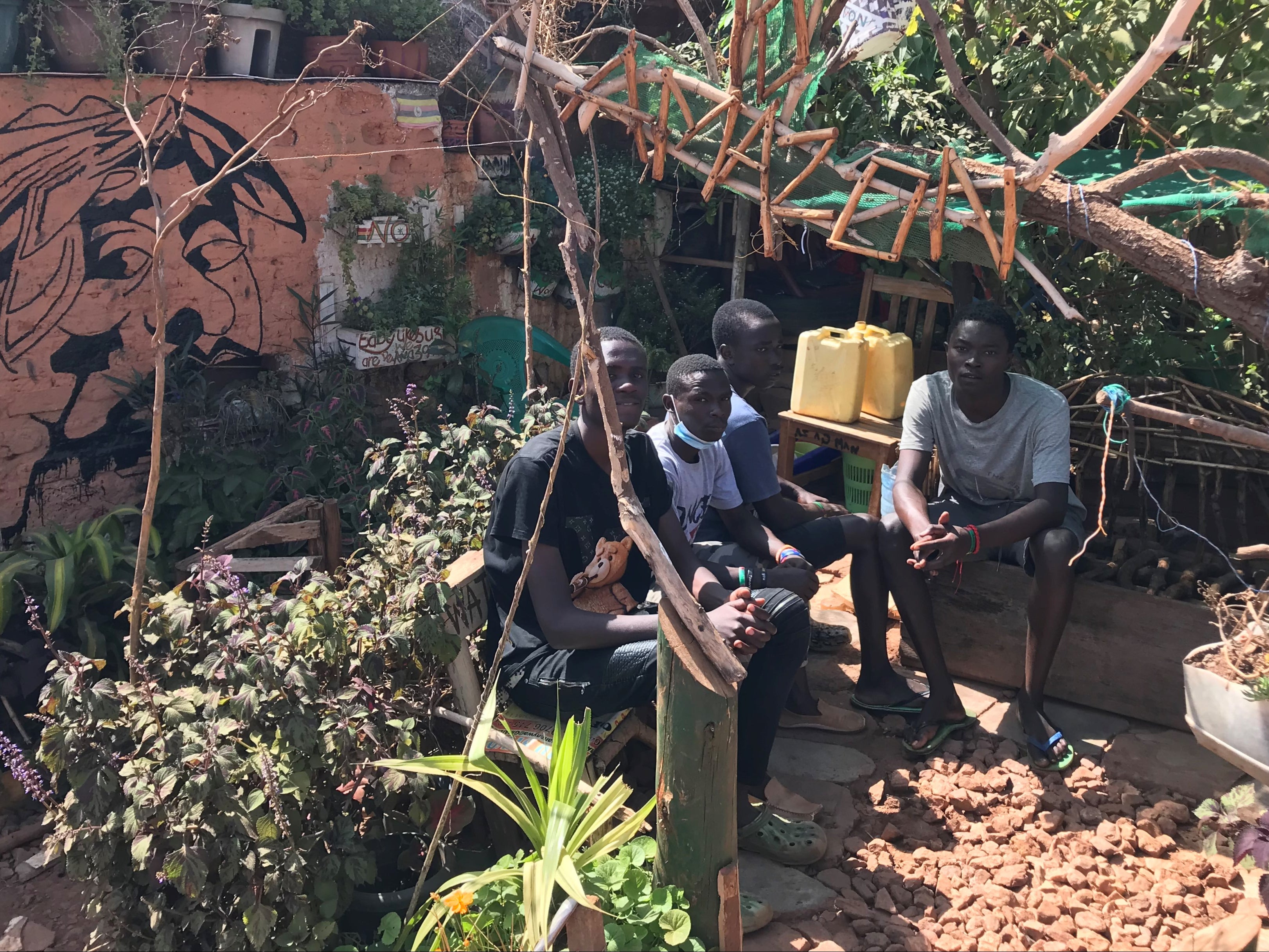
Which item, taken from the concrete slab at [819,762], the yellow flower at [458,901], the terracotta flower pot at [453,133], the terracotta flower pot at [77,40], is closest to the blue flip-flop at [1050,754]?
the concrete slab at [819,762]

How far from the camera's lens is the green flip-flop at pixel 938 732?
11.4ft

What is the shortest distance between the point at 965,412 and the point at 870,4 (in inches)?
64.6

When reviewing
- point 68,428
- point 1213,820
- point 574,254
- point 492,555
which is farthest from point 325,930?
point 68,428

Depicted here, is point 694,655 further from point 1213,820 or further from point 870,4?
point 870,4

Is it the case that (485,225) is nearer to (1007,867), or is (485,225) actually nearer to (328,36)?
(328,36)

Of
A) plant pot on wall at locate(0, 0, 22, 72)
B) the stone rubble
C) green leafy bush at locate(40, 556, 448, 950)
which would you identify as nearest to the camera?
green leafy bush at locate(40, 556, 448, 950)

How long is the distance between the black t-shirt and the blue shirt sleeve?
592 millimetres

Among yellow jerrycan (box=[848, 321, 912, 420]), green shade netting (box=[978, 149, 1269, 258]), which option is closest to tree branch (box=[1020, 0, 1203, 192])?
green shade netting (box=[978, 149, 1269, 258])

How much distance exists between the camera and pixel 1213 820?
310 cm

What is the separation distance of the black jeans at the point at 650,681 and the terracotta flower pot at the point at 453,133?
13.5 ft

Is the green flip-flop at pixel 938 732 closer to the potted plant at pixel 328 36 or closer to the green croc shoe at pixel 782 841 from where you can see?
the green croc shoe at pixel 782 841

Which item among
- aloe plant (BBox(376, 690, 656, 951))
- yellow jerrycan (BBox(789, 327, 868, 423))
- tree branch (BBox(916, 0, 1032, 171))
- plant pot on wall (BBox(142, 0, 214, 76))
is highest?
tree branch (BBox(916, 0, 1032, 171))

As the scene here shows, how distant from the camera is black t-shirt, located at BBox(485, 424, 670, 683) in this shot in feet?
9.24

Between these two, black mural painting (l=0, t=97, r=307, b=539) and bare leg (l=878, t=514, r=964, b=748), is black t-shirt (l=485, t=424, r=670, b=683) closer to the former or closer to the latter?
bare leg (l=878, t=514, r=964, b=748)
